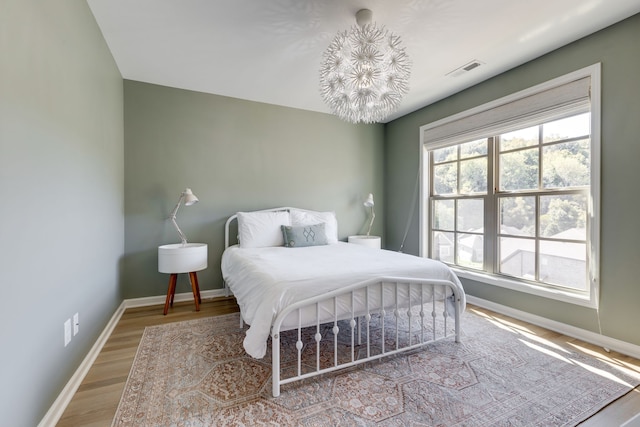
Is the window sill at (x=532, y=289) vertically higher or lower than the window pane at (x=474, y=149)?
lower

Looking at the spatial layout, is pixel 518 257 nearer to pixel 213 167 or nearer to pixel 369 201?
pixel 369 201

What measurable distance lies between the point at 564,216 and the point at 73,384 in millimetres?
3969

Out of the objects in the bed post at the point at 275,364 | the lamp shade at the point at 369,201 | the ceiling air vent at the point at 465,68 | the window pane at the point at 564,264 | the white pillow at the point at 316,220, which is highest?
the ceiling air vent at the point at 465,68

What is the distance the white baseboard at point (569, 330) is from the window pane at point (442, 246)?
67 cm

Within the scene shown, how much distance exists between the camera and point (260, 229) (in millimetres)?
3336

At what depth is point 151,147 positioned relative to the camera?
3.31 meters

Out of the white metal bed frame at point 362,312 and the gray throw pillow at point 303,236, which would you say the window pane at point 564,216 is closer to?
the white metal bed frame at point 362,312

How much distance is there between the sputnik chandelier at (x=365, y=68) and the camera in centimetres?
205

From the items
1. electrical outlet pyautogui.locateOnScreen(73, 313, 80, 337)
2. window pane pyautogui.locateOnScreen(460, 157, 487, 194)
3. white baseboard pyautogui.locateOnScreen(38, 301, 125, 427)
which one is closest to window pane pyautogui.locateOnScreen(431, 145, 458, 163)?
window pane pyautogui.locateOnScreen(460, 157, 487, 194)

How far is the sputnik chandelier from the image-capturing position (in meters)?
2.05

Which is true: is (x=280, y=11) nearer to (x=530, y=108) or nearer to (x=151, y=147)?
(x=151, y=147)

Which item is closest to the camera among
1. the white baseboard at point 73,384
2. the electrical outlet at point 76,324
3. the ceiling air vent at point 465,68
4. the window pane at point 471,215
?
Answer: the white baseboard at point 73,384

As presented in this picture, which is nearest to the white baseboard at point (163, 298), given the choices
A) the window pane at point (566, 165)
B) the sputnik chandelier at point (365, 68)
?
the sputnik chandelier at point (365, 68)

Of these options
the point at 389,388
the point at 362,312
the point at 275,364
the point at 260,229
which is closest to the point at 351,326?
the point at 362,312
